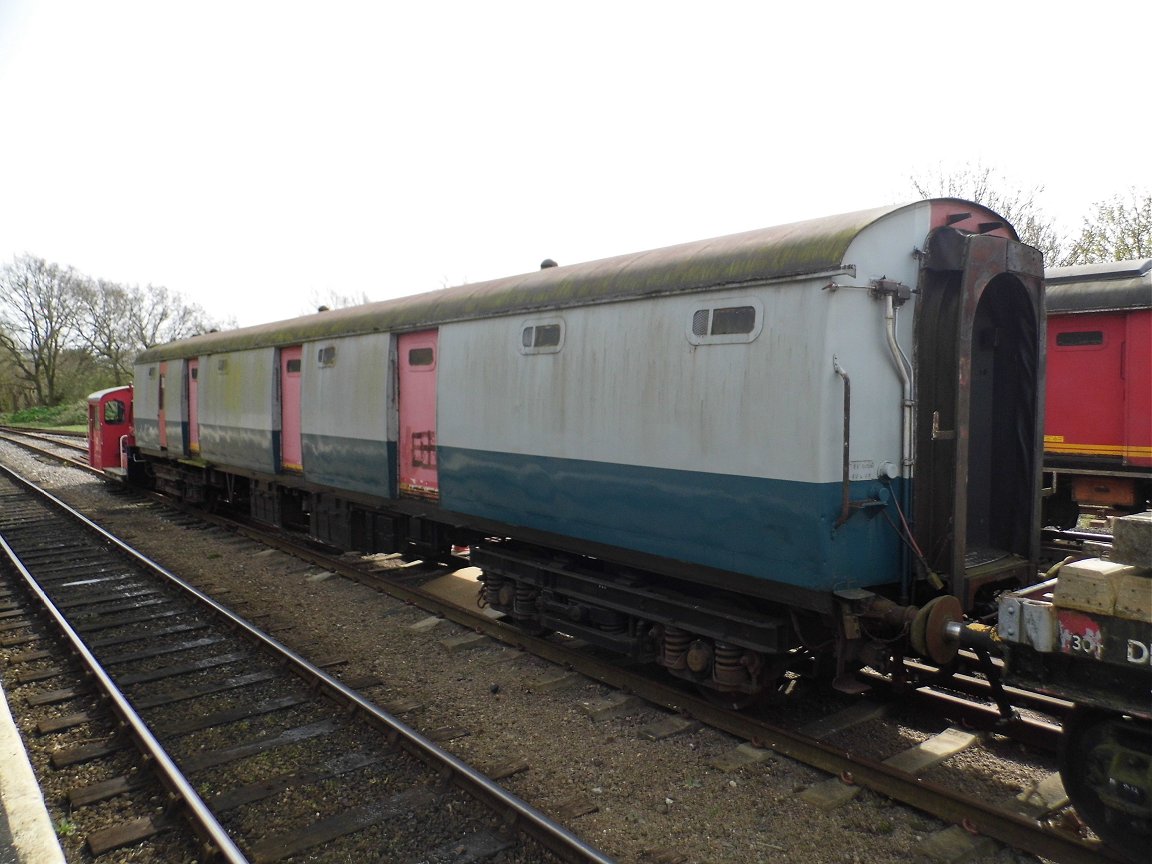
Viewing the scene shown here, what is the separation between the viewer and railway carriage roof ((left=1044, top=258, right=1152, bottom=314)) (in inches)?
368

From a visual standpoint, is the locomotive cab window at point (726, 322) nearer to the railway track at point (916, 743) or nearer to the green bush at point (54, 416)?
the railway track at point (916, 743)

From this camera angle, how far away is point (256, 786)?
4758 millimetres

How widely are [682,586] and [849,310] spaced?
243cm

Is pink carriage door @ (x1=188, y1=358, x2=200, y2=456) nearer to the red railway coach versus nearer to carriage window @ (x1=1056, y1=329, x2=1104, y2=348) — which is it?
the red railway coach

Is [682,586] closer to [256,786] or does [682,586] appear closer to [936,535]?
[936,535]

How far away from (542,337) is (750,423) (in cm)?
236

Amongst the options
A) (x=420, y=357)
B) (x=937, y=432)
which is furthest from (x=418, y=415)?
(x=937, y=432)

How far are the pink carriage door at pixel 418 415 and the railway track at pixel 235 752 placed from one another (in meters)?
2.24

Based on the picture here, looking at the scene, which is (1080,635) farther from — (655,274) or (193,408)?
(193,408)

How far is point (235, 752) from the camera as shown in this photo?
522 centimetres

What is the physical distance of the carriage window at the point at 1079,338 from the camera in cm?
967

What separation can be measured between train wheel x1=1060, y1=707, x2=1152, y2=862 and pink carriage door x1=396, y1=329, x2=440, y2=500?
5940mm

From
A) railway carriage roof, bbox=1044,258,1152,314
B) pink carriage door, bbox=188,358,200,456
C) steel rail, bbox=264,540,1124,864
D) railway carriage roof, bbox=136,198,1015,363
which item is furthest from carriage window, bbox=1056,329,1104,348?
pink carriage door, bbox=188,358,200,456

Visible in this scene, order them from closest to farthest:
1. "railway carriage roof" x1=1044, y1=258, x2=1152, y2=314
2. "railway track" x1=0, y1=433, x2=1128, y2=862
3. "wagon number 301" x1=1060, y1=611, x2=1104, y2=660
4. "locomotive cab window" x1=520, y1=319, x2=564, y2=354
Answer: "wagon number 301" x1=1060, y1=611, x2=1104, y2=660 < "railway track" x1=0, y1=433, x2=1128, y2=862 < "locomotive cab window" x1=520, y1=319, x2=564, y2=354 < "railway carriage roof" x1=1044, y1=258, x2=1152, y2=314
